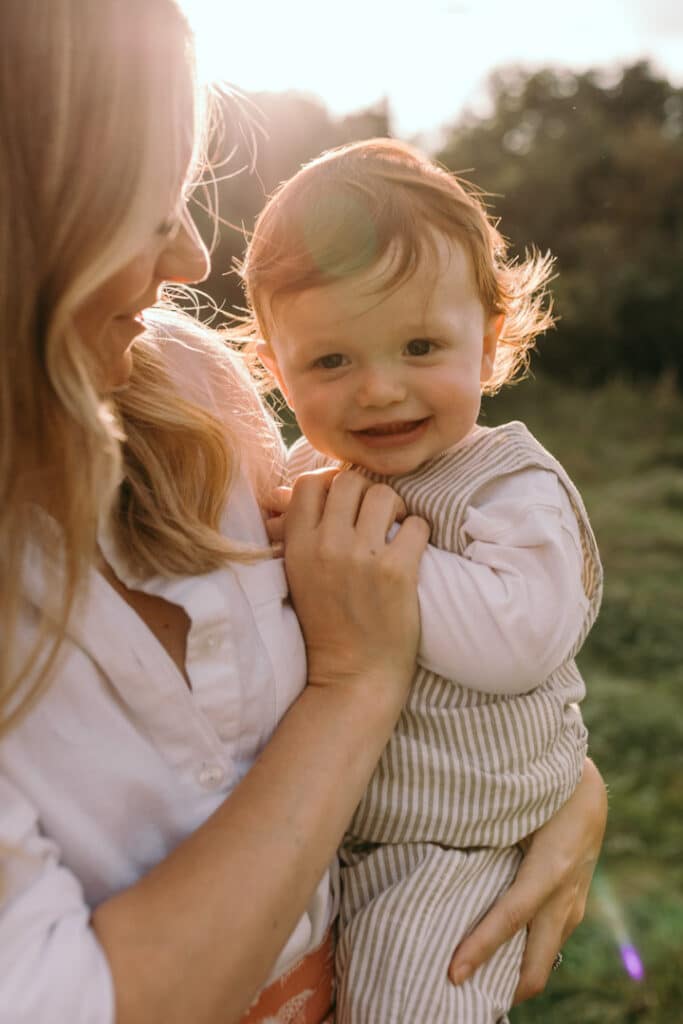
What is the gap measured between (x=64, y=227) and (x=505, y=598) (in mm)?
850

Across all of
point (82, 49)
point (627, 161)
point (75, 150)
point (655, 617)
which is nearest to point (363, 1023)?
point (75, 150)

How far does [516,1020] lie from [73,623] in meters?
2.80

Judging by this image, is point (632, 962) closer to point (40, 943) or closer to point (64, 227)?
point (40, 943)

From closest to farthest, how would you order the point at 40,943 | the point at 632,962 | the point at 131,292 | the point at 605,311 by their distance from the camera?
the point at 40,943 < the point at 131,292 < the point at 632,962 < the point at 605,311

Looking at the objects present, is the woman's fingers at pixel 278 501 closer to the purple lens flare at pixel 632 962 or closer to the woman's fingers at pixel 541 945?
the woman's fingers at pixel 541 945

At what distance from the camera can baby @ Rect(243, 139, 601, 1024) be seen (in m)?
1.67

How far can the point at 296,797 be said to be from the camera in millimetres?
1369

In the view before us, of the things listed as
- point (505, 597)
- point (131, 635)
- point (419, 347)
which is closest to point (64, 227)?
point (131, 635)

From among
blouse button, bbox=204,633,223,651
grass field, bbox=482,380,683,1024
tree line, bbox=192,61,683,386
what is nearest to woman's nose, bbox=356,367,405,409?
blouse button, bbox=204,633,223,651

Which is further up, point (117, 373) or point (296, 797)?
point (117, 373)

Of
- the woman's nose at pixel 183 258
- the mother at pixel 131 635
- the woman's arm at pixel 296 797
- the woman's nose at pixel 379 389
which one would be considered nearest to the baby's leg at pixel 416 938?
the mother at pixel 131 635

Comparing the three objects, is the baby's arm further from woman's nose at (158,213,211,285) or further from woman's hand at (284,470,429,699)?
woman's nose at (158,213,211,285)

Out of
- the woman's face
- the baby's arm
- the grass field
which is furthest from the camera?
the grass field

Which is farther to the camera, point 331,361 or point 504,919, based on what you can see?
point 331,361
